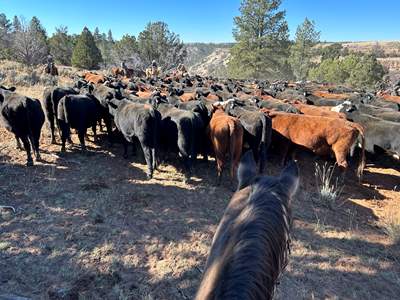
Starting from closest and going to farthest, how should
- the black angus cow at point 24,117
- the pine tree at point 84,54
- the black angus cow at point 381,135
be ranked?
the black angus cow at point 24,117, the black angus cow at point 381,135, the pine tree at point 84,54

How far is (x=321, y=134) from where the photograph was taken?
7676mm

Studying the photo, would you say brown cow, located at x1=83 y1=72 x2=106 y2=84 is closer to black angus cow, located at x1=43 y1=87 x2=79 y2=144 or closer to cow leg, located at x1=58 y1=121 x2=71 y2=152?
black angus cow, located at x1=43 y1=87 x2=79 y2=144

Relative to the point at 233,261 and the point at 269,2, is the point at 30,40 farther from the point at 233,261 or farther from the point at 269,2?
the point at 233,261

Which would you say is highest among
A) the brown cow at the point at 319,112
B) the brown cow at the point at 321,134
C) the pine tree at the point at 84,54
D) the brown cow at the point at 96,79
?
the pine tree at the point at 84,54

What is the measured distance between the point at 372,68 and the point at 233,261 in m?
35.0

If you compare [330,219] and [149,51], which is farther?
[149,51]

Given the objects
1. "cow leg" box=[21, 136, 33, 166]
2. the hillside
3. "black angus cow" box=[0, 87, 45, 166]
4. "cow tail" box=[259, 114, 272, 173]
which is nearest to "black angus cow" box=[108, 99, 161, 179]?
"black angus cow" box=[0, 87, 45, 166]

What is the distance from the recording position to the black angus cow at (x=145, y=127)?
6.80m

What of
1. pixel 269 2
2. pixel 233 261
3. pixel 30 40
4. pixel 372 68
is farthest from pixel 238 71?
pixel 233 261

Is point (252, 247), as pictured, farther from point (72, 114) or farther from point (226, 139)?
point (72, 114)

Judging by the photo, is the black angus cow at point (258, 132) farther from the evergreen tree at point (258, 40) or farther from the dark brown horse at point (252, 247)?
the evergreen tree at point (258, 40)

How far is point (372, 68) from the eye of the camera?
103 ft

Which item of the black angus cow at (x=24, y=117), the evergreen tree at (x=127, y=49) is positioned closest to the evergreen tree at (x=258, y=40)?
the evergreen tree at (x=127, y=49)

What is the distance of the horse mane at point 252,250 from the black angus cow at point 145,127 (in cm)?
525
